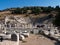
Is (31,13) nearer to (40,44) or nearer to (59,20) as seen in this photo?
(59,20)

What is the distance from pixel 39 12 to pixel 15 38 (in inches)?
4087

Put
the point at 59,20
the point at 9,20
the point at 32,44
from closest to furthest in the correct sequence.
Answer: the point at 32,44
the point at 59,20
the point at 9,20

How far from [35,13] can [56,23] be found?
71269 mm

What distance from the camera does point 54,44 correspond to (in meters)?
18.1

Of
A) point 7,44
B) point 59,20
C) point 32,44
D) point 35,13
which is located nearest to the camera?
point 7,44

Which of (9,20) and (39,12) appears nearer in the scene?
(9,20)

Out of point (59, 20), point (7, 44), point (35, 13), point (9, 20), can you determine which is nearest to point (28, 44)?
point (7, 44)

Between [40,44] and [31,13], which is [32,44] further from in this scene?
[31,13]

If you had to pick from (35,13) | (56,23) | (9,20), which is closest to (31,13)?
(35,13)

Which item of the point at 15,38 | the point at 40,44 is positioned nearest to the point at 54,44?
the point at 40,44

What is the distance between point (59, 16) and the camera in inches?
1857

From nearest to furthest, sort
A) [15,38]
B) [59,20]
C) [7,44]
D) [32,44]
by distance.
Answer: [7,44] → [15,38] → [32,44] → [59,20]

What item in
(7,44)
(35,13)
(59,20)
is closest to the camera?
(7,44)

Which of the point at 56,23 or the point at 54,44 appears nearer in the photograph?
the point at 54,44
